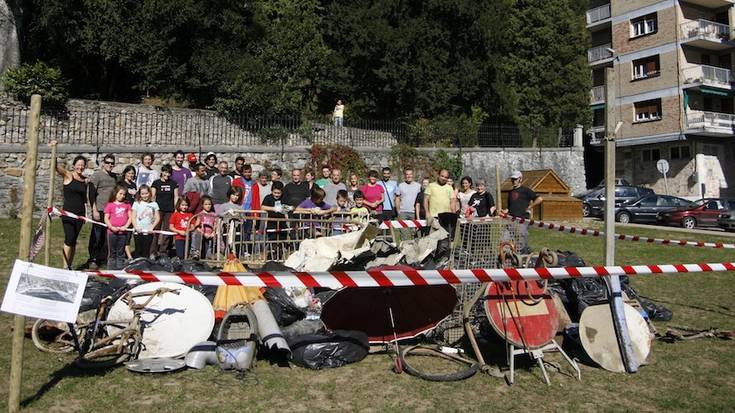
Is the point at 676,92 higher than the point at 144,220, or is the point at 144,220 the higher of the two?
the point at 676,92

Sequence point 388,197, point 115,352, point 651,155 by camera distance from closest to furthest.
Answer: point 115,352, point 388,197, point 651,155

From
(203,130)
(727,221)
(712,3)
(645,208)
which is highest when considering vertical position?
(712,3)

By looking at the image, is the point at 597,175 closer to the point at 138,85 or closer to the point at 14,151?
the point at 138,85

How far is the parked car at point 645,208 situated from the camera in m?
24.7

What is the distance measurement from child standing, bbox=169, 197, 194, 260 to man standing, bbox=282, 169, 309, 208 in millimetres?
1773

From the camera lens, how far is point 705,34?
35375 mm

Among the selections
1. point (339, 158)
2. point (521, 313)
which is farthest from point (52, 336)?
point (339, 158)

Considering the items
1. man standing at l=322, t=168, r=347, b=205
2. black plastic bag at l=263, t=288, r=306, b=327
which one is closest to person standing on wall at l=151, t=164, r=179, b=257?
man standing at l=322, t=168, r=347, b=205

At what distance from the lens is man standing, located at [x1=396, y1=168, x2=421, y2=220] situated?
11430mm

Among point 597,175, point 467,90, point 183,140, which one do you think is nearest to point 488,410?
point 183,140

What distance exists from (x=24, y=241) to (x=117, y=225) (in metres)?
4.95

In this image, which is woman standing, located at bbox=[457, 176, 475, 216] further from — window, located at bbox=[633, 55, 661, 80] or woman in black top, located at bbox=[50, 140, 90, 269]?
window, located at bbox=[633, 55, 661, 80]

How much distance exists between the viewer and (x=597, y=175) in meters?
41.3

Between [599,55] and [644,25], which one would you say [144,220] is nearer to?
[644,25]
